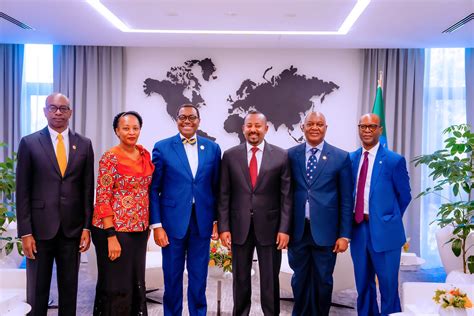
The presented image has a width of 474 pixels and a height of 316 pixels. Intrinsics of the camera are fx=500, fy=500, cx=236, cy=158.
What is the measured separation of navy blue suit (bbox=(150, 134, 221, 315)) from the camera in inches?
133

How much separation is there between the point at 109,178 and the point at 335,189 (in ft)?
4.96

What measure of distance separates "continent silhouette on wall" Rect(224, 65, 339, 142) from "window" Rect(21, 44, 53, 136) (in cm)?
258

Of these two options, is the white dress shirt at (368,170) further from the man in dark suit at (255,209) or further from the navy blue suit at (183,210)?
the navy blue suit at (183,210)

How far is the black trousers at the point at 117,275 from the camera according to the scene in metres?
3.11

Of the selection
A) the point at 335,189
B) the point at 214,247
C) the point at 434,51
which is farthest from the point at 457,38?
the point at 214,247

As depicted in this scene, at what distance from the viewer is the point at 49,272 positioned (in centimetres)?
325

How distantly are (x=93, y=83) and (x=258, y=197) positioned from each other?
4.08 metres

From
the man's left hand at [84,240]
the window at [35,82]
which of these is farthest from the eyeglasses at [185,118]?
the window at [35,82]

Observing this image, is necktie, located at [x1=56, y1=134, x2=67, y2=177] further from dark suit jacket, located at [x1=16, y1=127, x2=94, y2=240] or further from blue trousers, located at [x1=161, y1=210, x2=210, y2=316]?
blue trousers, located at [x1=161, y1=210, x2=210, y2=316]

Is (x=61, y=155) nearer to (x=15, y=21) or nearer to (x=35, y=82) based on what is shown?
(x=15, y=21)

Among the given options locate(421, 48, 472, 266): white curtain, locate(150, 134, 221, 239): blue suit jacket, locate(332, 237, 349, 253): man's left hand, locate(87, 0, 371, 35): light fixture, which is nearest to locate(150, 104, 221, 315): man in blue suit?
locate(150, 134, 221, 239): blue suit jacket

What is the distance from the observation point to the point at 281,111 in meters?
6.71

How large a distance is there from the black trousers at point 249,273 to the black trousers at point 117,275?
687 millimetres

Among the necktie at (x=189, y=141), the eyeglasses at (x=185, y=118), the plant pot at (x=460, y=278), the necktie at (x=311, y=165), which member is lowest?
the plant pot at (x=460, y=278)
